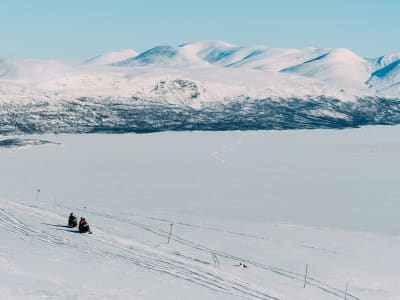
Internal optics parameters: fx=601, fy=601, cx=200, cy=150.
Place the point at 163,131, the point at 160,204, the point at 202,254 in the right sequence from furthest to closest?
1. the point at 163,131
2. the point at 160,204
3. the point at 202,254

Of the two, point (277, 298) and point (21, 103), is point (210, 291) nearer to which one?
point (277, 298)

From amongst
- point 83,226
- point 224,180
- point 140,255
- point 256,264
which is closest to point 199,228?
point 83,226

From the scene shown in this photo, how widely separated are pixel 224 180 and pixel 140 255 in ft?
127

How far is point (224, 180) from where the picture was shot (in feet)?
224

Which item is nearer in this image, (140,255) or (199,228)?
(140,255)

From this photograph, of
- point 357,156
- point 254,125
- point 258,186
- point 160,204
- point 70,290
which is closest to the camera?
point 70,290

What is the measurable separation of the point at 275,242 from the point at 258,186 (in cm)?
2711

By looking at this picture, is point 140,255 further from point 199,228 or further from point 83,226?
point 199,228

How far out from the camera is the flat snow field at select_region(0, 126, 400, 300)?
25453 mm

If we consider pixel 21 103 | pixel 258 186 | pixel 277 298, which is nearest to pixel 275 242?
pixel 277 298

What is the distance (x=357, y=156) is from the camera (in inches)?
3903

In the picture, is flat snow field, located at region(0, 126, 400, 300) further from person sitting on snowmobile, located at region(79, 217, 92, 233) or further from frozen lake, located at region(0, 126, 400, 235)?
person sitting on snowmobile, located at region(79, 217, 92, 233)

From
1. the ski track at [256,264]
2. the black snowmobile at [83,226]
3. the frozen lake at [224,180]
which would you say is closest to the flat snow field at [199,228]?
the ski track at [256,264]

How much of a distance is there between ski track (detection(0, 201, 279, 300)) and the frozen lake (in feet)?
43.1
